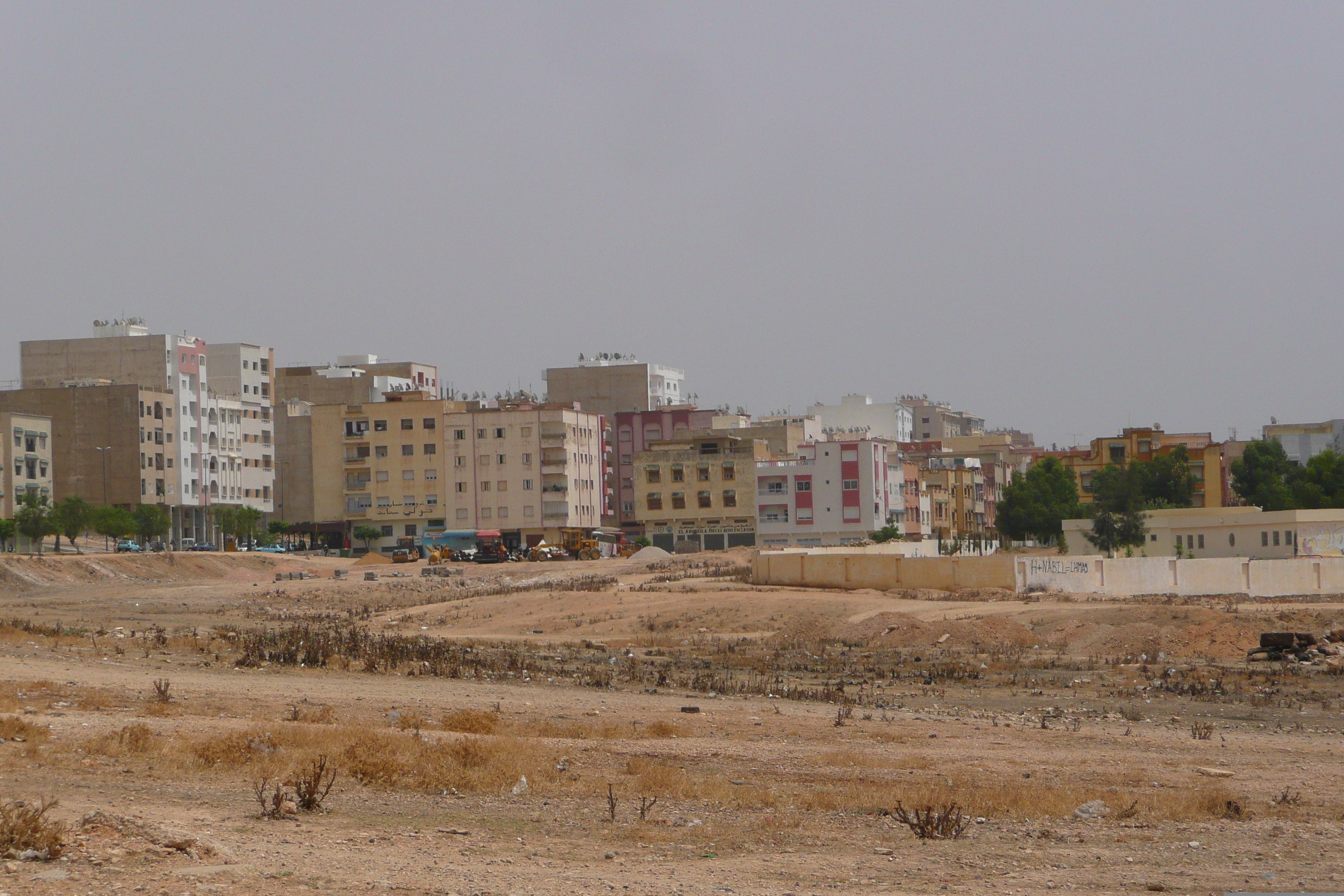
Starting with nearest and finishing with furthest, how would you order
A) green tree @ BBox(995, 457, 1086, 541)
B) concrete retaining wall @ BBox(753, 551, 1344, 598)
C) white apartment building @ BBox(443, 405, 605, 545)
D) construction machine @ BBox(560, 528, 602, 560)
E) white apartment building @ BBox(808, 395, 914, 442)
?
concrete retaining wall @ BBox(753, 551, 1344, 598)
construction machine @ BBox(560, 528, 602, 560)
green tree @ BBox(995, 457, 1086, 541)
white apartment building @ BBox(443, 405, 605, 545)
white apartment building @ BBox(808, 395, 914, 442)

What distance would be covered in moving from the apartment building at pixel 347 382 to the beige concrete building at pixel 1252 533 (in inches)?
3673

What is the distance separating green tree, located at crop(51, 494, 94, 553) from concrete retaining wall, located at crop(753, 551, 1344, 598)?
226ft

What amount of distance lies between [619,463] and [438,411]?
21363mm

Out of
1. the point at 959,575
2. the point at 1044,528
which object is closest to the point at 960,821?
the point at 959,575

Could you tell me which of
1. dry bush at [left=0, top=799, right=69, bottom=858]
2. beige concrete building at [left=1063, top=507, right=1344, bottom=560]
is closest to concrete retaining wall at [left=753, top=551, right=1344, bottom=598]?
beige concrete building at [left=1063, top=507, right=1344, bottom=560]

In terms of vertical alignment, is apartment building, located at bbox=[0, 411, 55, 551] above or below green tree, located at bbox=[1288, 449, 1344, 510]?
above

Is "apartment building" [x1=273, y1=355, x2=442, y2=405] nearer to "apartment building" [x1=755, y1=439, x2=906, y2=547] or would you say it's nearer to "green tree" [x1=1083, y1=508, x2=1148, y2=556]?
"apartment building" [x1=755, y1=439, x2=906, y2=547]

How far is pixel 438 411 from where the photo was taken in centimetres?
13412

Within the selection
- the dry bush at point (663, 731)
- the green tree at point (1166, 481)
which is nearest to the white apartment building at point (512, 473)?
the green tree at point (1166, 481)

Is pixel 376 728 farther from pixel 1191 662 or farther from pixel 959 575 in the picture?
pixel 959 575

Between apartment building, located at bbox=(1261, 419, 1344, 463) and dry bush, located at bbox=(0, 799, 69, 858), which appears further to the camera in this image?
apartment building, located at bbox=(1261, 419, 1344, 463)

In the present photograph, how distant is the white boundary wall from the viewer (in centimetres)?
5331

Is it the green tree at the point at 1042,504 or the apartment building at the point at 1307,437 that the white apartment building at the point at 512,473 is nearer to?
the green tree at the point at 1042,504

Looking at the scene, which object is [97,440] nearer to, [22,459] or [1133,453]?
[22,459]
